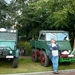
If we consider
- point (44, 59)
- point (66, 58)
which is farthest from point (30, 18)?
point (66, 58)

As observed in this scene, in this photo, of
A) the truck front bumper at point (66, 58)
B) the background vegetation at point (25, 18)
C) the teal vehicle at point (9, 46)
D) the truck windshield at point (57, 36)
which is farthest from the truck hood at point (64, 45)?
the background vegetation at point (25, 18)

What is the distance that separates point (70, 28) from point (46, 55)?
5.71 m

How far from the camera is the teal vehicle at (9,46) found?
1128 centimetres

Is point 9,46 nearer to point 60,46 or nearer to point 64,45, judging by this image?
point 60,46

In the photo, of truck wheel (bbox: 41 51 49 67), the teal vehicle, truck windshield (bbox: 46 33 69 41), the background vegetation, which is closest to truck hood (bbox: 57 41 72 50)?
truck windshield (bbox: 46 33 69 41)

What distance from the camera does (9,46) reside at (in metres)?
12.0

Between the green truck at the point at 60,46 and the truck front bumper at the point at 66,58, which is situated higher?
the green truck at the point at 60,46

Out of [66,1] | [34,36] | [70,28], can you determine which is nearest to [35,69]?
[66,1]

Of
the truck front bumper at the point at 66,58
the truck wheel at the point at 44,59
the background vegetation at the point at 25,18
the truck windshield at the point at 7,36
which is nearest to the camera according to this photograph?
the truck front bumper at the point at 66,58

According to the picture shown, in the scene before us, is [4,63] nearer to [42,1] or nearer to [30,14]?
[42,1]

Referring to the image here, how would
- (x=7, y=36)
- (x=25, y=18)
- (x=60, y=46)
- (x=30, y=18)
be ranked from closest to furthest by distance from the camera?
(x=60, y=46) → (x=7, y=36) → (x=25, y=18) → (x=30, y=18)

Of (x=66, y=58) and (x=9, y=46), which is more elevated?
(x=9, y=46)

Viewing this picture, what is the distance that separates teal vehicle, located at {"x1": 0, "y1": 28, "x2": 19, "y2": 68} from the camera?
37.0 ft

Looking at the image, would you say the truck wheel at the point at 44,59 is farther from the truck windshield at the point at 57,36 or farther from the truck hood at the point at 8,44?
the truck hood at the point at 8,44
